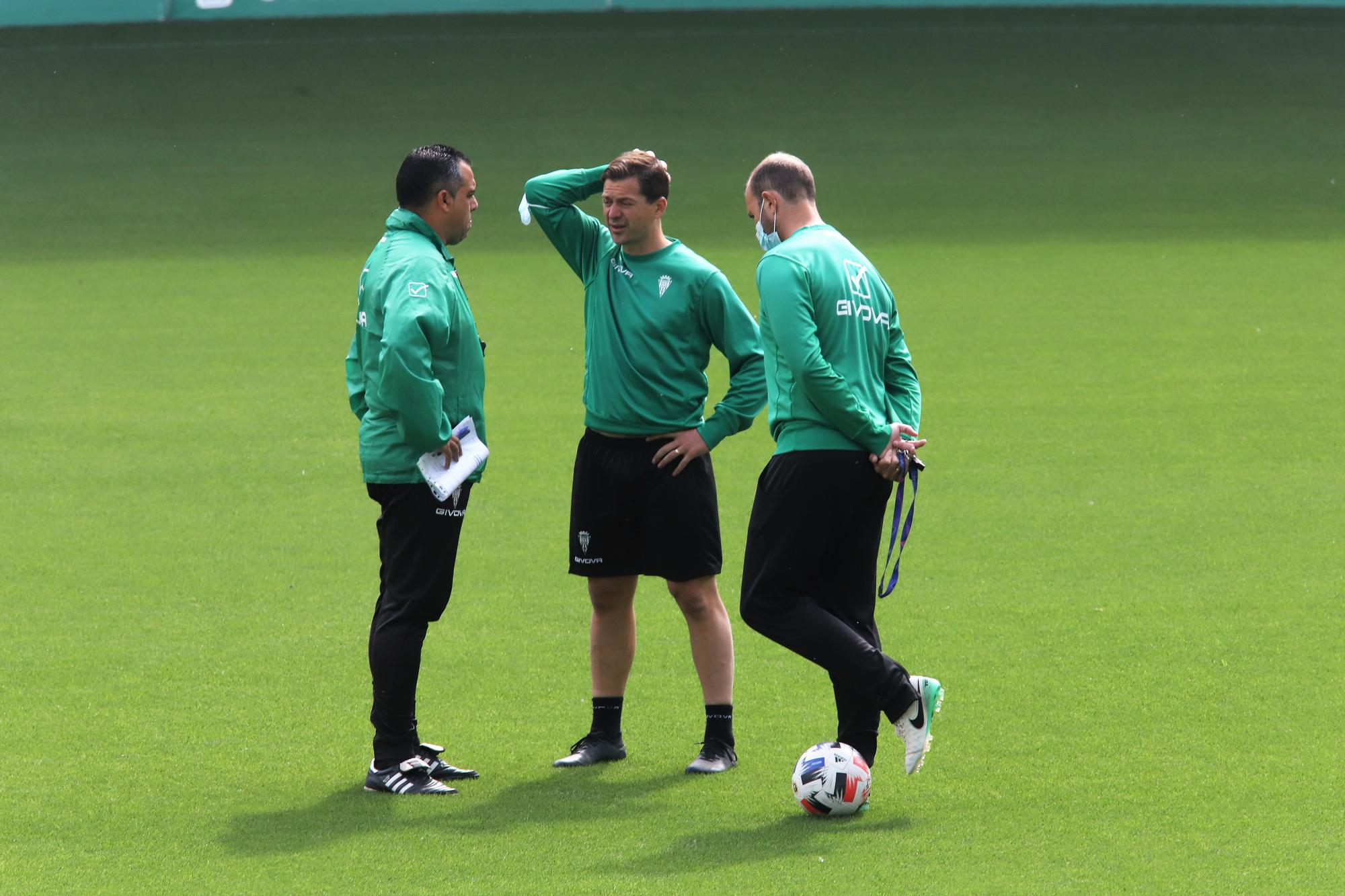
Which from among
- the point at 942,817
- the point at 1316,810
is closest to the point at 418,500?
the point at 942,817

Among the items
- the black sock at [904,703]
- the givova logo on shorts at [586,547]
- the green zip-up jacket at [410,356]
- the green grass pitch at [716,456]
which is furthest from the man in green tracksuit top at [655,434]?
the black sock at [904,703]

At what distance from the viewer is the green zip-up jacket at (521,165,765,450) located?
484 centimetres

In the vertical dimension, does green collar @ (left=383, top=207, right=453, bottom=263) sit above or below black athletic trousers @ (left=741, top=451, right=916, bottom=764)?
above

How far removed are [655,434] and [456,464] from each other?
66cm

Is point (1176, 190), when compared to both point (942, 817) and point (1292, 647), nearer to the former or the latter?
point (1292, 647)

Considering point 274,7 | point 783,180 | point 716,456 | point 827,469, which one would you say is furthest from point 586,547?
point 274,7

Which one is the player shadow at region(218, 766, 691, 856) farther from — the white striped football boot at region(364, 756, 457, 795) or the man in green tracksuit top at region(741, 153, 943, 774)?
the man in green tracksuit top at region(741, 153, 943, 774)

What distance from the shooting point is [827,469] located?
444 cm

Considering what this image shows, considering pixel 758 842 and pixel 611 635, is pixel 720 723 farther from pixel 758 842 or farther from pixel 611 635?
pixel 758 842

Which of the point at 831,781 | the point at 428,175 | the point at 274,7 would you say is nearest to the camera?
the point at 831,781

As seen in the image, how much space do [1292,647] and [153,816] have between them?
3990 millimetres

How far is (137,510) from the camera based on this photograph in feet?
25.5

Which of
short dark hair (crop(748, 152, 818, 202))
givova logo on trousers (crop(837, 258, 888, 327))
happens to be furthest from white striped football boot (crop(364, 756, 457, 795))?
short dark hair (crop(748, 152, 818, 202))

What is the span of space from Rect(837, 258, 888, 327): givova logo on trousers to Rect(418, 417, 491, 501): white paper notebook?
1106 millimetres
